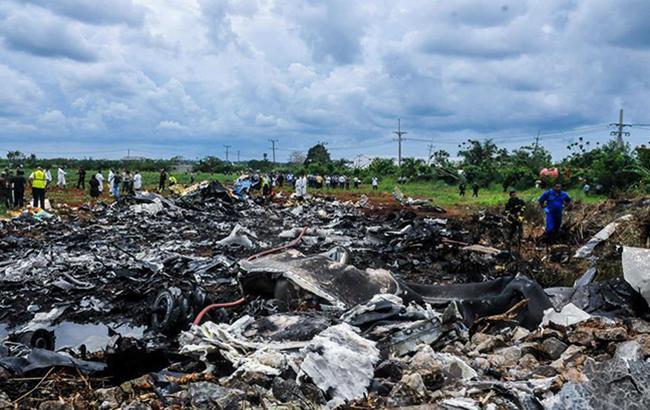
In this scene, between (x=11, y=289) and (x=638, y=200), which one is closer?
(x=11, y=289)

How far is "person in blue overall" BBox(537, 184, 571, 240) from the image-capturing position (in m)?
11.8

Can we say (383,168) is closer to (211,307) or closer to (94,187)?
(94,187)

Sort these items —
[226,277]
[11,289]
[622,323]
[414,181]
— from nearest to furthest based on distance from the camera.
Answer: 1. [622,323]
2. [11,289]
3. [226,277]
4. [414,181]

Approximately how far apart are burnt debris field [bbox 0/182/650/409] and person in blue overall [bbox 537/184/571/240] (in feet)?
1.40

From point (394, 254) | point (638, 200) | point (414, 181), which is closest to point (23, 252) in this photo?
point (394, 254)

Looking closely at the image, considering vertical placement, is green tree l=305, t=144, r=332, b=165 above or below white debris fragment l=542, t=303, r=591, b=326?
above

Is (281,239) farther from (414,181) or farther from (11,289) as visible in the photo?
(414,181)

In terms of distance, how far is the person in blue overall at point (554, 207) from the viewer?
1181 cm

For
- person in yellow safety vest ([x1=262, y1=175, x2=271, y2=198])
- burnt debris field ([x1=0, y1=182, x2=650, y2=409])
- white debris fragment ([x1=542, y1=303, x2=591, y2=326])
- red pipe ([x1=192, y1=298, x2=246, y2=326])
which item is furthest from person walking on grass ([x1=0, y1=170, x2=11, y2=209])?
white debris fragment ([x1=542, y1=303, x2=591, y2=326])

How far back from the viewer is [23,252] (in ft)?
35.9

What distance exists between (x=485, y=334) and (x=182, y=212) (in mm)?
14253

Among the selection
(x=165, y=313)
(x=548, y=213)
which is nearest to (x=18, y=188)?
(x=165, y=313)

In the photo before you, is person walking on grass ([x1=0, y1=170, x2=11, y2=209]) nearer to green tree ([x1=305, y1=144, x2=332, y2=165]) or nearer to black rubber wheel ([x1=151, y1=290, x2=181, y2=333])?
black rubber wheel ([x1=151, y1=290, x2=181, y2=333])

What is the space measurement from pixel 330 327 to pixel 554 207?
8488 mm
